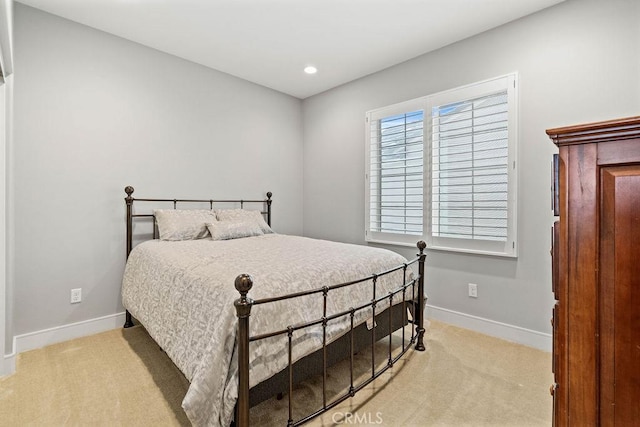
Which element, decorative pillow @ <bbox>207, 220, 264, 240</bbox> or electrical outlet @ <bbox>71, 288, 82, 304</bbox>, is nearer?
electrical outlet @ <bbox>71, 288, 82, 304</bbox>

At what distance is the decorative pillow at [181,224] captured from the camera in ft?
9.52

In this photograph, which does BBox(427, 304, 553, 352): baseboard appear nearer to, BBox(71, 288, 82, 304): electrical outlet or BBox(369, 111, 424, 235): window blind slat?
BBox(369, 111, 424, 235): window blind slat

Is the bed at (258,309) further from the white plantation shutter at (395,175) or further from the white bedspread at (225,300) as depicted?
the white plantation shutter at (395,175)

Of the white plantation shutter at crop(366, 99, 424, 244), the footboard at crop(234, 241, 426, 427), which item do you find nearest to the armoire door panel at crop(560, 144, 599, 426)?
the footboard at crop(234, 241, 426, 427)

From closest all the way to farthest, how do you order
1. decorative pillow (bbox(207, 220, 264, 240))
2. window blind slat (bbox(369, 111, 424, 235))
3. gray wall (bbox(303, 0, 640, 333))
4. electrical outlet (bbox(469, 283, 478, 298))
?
gray wall (bbox(303, 0, 640, 333)) < electrical outlet (bbox(469, 283, 478, 298)) < decorative pillow (bbox(207, 220, 264, 240)) < window blind slat (bbox(369, 111, 424, 235))

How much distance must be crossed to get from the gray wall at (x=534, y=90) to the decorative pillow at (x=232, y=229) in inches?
63.6

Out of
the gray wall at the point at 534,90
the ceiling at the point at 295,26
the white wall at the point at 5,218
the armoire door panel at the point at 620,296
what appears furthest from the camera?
the ceiling at the point at 295,26

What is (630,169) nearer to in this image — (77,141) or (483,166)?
(483,166)

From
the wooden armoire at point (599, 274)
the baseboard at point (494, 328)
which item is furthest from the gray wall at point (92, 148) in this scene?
the wooden armoire at point (599, 274)

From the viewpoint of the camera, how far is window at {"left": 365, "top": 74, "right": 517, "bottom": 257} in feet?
8.81

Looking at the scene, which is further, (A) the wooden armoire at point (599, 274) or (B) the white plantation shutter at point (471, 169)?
(B) the white plantation shutter at point (471, 169)

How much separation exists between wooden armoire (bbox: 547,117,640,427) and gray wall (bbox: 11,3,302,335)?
10.3 ft

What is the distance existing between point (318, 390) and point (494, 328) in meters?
1.76

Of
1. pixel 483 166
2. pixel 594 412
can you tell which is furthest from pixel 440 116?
pixel 594 412
